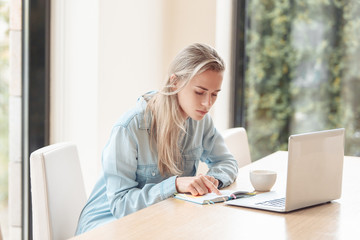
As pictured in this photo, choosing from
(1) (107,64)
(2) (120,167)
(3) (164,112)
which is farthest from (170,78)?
(1) (107,64)

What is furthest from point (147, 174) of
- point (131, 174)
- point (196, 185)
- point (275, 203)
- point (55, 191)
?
point (275, 203)

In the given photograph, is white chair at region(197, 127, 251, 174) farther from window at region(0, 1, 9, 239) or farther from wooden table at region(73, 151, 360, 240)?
window at region(0, 1, 9, 239)

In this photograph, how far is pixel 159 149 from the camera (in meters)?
1.75

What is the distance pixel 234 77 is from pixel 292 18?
0.55 m

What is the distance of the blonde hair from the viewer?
5.75ft

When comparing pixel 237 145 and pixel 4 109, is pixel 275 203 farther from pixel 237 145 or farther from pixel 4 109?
pixel 4 109

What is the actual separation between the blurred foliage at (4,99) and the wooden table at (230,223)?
1227mm

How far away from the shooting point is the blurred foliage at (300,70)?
326 centimetres

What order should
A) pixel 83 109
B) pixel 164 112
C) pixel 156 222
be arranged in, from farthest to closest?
pixel 83 109, pixel 164 112, pixel 156 222

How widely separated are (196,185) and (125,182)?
23cm

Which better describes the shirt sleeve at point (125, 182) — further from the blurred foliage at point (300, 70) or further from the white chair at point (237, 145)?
the blurred foliage at point (300, 70)

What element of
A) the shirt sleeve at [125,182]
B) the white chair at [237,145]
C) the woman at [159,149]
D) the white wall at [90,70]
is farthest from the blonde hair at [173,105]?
the white wall at [90,70]

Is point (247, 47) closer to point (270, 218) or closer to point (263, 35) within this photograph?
point (263, 35)

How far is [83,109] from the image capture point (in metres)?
2.65
